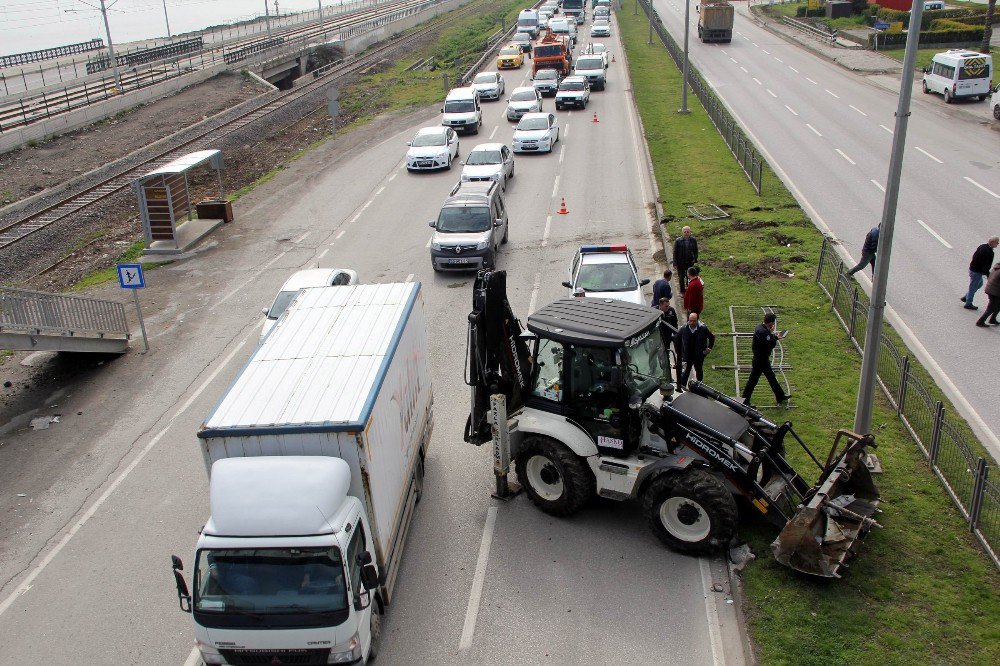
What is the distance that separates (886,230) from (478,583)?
267 inches

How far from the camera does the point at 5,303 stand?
15.2 metres

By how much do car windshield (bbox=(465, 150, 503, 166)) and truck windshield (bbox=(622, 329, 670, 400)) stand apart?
18670 millimetres

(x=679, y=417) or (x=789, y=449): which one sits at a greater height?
(x=679, y=417)

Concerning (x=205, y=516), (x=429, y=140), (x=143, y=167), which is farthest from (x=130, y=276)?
(x=143, y=167)

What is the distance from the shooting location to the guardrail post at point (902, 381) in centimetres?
1279

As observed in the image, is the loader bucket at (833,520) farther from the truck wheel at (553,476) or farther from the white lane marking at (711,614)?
the truck wheel at (553,476)

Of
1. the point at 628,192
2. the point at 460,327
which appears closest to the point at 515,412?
the point at 460,327

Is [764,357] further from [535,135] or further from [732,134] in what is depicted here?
[535,135]

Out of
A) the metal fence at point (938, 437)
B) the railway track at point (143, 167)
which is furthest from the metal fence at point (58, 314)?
the metal fence at point (938, 437)

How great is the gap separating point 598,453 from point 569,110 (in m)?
34.8

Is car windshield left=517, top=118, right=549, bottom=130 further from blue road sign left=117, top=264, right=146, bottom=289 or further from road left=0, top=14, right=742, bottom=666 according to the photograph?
blue road sign left=117, top=264, right=146, bottom=289

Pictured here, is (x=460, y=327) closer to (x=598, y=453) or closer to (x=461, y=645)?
(x=598, y=453)

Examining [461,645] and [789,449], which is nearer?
[461,645]

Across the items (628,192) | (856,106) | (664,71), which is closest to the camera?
(628,192)
